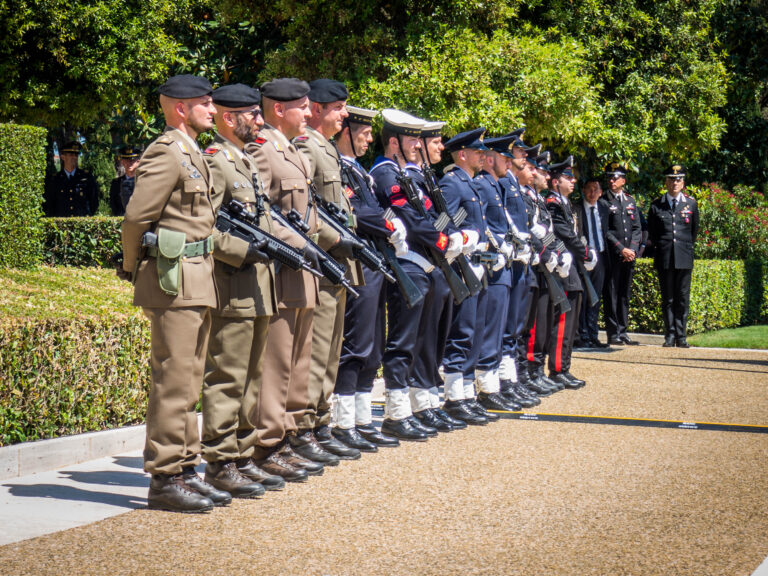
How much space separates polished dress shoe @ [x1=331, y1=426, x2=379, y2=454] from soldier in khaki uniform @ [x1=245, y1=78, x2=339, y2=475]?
21.1 inches

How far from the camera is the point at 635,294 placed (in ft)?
55.8

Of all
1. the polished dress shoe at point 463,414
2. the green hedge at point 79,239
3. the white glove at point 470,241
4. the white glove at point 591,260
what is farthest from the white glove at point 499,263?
the green hedge at point 79,239

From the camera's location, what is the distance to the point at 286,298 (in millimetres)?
6480

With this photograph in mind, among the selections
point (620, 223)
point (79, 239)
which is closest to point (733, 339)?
point (620, 223)

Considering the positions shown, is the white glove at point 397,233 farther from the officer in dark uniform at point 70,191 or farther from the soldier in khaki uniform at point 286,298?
the officer in dark uniform at point 70,191

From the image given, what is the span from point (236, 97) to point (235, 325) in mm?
1276

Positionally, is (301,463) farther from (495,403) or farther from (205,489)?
(495,403)

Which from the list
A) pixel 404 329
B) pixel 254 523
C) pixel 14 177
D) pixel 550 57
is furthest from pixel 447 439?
pixel 550 57

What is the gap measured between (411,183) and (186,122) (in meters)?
2.40

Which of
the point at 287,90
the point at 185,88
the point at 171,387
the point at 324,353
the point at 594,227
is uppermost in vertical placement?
the point at 287,90

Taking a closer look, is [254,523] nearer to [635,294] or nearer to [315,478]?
[315,478]

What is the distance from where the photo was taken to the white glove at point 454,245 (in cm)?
811

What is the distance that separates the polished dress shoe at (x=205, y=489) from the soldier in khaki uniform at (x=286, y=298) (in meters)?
0.66

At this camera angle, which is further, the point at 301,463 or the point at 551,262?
the point at 551,262
